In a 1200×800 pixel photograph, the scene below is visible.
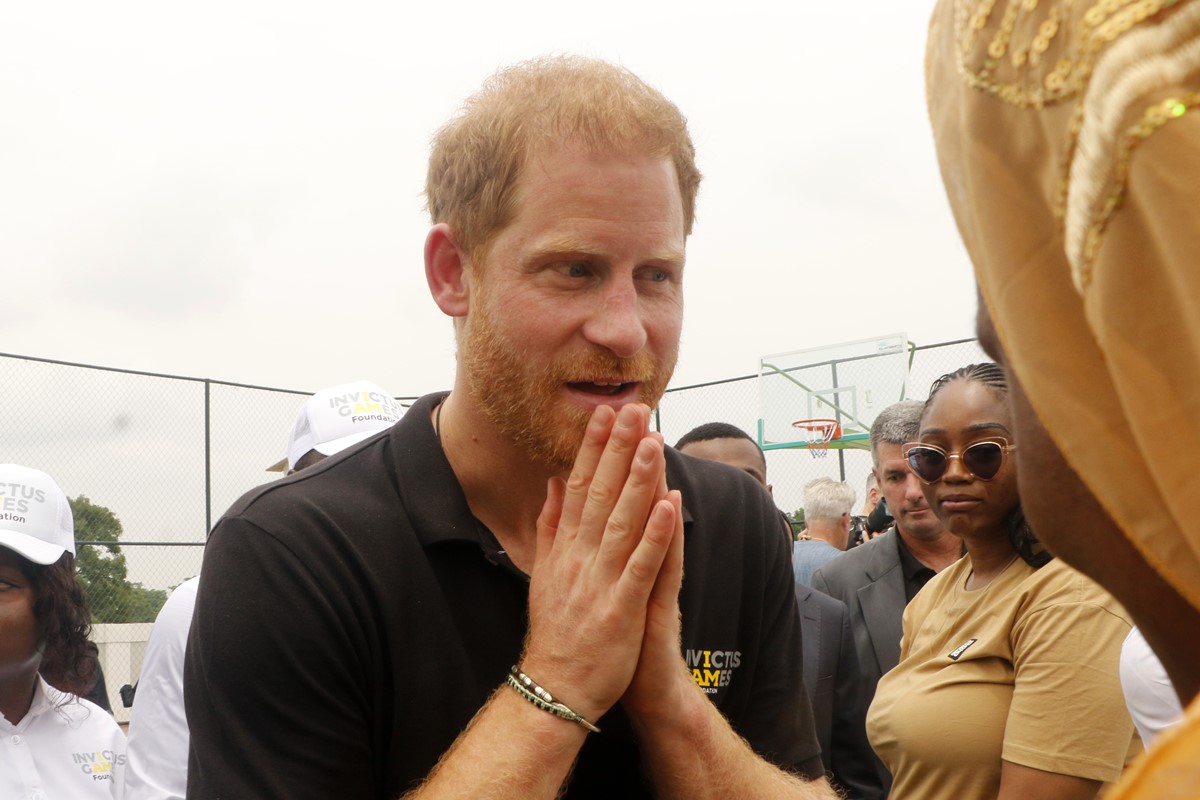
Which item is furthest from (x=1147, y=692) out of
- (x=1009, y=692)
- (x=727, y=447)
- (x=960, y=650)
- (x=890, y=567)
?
(x=727, y=447)

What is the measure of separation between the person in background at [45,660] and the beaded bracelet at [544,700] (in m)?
2.25

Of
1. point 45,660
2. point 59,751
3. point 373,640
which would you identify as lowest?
point 59,751

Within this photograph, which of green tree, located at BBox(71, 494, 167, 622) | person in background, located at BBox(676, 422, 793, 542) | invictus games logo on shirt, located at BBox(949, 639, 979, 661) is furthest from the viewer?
green tree, located at BBox(71, 494, 167, 622)

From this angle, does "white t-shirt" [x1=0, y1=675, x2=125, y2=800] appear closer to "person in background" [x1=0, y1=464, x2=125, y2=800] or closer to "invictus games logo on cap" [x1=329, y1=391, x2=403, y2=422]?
"person in background" [x1=0, y1=464, x2=125, y2=800]

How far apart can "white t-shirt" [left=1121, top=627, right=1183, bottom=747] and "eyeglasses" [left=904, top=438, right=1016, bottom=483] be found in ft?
3.85

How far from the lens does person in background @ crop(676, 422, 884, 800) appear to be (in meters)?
4.43

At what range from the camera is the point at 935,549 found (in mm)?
5277

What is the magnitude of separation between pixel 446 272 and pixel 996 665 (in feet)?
6.42

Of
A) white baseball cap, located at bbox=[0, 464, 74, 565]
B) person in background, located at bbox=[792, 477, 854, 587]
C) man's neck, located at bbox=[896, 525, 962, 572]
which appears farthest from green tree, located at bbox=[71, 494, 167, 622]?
man's neck, located at bbox=[896, 525, 962, 572]

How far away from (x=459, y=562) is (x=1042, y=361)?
1.37 metres

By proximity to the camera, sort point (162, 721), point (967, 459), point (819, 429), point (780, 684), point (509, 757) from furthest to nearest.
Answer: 1. point (819, 429)
2. point (967, 459)
3. point (162, 721)
4. point (780, 684)
5. point (509, 757)

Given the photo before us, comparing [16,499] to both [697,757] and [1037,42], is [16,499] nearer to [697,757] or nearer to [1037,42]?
[697,757]

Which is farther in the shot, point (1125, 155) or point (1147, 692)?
point (1147, 692)

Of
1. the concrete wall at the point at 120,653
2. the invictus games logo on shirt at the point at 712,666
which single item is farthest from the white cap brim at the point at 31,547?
the concrete wall at the point at 120,653
